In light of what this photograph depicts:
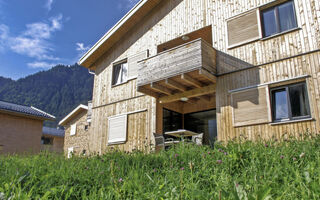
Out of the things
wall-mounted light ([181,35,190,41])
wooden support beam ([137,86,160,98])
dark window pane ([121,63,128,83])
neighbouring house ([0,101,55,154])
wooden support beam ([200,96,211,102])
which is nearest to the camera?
wooden support beam ([137,86,160,98])

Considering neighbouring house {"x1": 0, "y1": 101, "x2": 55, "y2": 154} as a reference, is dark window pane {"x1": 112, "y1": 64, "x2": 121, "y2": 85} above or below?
above

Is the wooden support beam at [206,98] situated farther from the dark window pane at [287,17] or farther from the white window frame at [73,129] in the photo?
the white window frame at [73,129]

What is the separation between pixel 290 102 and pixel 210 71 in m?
3.27

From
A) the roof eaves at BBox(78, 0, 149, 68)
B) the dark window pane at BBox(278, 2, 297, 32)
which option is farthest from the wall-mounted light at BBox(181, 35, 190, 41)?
the dark window pane at BBox(278, 2, 297, 32)

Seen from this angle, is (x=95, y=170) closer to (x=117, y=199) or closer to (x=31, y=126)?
(x=117, y=199)

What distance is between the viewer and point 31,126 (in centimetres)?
2144

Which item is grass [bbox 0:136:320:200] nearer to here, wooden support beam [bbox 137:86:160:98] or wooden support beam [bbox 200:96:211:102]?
wooden support beam [bbox 137:86:160:98]

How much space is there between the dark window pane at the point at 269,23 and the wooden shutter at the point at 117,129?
7.86 meters

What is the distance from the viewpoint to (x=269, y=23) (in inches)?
430

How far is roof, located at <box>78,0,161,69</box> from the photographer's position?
14907mm

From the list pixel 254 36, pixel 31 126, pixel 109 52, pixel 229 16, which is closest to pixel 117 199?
pixel 254 36

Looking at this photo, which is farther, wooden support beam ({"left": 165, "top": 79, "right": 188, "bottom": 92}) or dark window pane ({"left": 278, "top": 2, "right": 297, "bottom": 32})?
wooden support beam ({"left": 165, "top": 79, "right": 188, "bottom": 92})

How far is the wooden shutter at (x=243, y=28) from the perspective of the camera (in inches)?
435

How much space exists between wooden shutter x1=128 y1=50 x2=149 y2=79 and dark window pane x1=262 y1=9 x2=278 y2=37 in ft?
20.0
